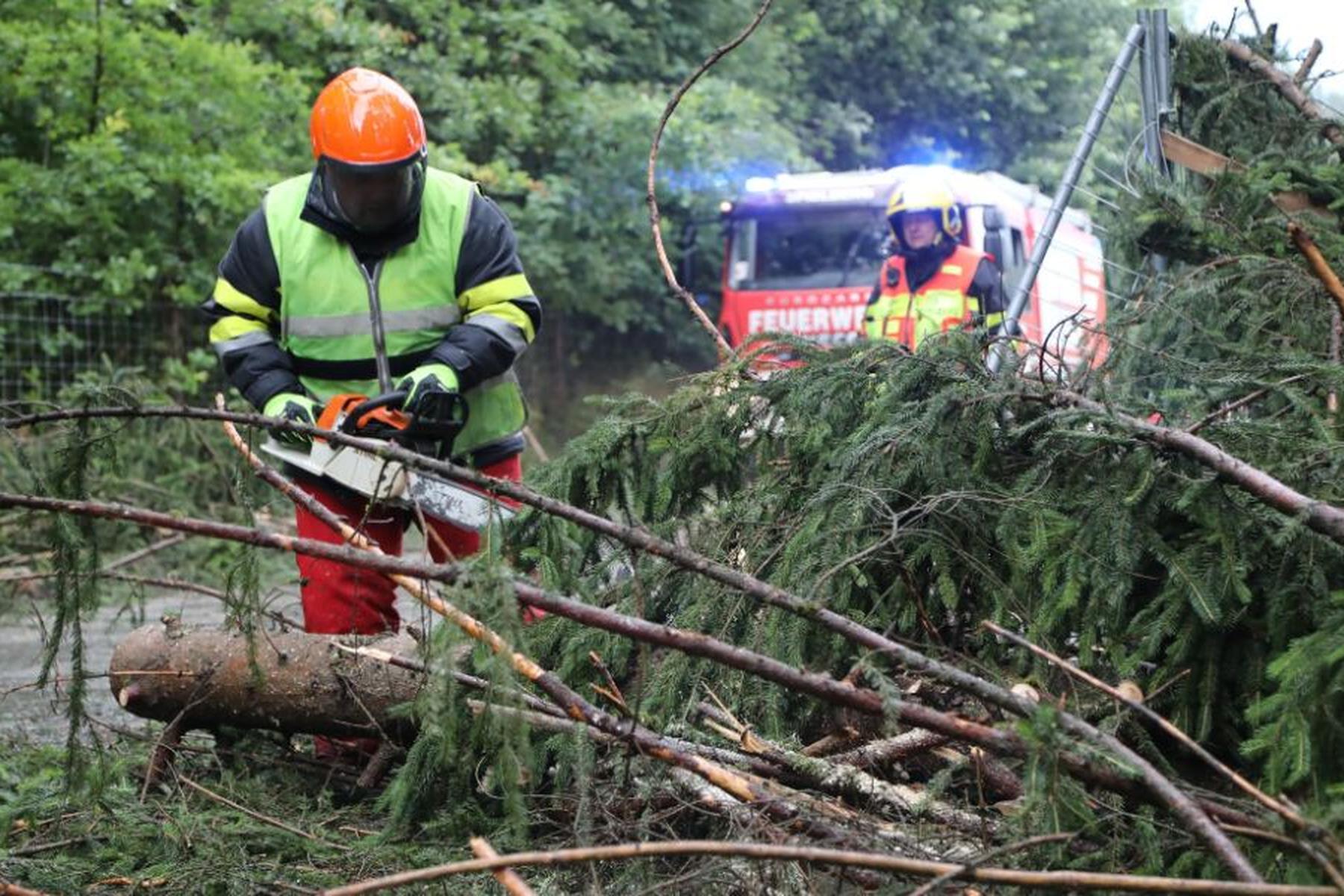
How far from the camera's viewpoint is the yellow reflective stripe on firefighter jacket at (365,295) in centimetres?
447

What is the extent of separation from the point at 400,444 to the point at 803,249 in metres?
11.3

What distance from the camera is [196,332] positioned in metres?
11.5

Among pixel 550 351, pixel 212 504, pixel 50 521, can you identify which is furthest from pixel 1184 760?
pixel 550 351

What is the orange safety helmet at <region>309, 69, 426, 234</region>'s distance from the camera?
14.2 ft

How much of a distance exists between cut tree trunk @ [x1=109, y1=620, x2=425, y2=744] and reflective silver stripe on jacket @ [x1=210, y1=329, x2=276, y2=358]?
795 millimetres

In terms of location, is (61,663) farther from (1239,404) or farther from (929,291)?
(929,291)

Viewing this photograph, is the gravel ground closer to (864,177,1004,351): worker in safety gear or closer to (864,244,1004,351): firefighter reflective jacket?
(864,244,1004,351): firefighter reflective jacket

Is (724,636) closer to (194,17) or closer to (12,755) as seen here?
(12,755)

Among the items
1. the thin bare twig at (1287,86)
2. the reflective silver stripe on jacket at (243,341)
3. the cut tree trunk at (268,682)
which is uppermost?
the thin bare twig at (1287,86)

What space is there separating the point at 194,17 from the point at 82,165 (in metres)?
1.92

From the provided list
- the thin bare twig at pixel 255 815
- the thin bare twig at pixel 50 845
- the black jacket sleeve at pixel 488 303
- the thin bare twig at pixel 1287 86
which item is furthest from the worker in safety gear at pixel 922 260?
the thin bare twig at pixel 50 845

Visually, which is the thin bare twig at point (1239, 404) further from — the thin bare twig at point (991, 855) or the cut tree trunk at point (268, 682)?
the cut tree trunk at point (268, 682)

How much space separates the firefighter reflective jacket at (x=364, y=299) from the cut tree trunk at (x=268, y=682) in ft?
2.33

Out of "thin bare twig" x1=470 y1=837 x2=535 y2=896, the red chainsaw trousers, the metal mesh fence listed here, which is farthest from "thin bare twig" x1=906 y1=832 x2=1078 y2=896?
the metal mesh fence
